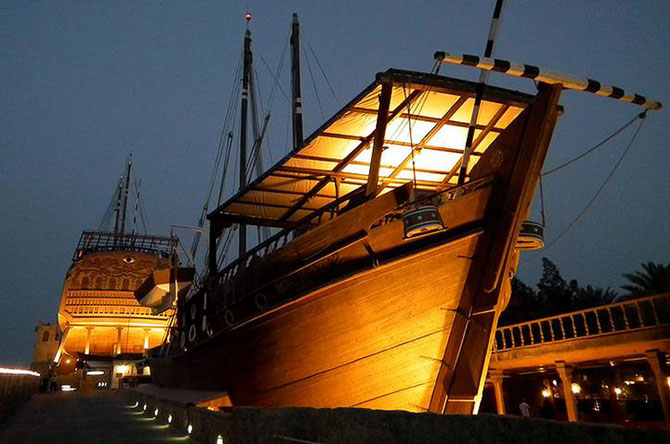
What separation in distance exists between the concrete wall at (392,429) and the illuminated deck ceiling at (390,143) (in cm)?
361

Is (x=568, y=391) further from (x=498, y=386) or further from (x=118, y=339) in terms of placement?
(x=118, y=339)

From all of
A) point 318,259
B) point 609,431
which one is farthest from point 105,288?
point 609,431

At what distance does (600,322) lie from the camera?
601 inches

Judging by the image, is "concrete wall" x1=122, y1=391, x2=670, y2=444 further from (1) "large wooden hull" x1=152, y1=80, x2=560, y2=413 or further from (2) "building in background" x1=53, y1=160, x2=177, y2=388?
(2) "building in background" x1=53, y1=160, x2=177, y2=388

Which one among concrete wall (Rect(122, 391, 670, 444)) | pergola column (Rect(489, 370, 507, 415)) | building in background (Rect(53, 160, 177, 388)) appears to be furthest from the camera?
building in background (Rect(53, 160, 177, 388))

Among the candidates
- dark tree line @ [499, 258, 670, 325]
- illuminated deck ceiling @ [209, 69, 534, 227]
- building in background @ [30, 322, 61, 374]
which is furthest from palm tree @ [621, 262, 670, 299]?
building in background @ [30, 322, 61, 374]

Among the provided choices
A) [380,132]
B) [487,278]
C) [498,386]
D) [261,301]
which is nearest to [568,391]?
[498,386]

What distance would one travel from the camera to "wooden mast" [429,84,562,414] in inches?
239

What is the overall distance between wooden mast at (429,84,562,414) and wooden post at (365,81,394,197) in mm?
1706

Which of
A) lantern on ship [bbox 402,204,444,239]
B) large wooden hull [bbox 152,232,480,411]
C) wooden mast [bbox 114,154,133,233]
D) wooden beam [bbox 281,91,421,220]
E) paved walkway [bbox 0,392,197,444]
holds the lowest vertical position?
paved walkway [bbox 0,392,197,444]

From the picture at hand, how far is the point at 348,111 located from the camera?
686 centimetres

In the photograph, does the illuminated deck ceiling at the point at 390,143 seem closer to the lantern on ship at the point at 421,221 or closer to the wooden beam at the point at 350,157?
the wooden beam at the point at 350,157

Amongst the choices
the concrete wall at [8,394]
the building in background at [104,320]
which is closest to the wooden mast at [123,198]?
the building in background at [104,320]

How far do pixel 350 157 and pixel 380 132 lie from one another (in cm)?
→ 199
